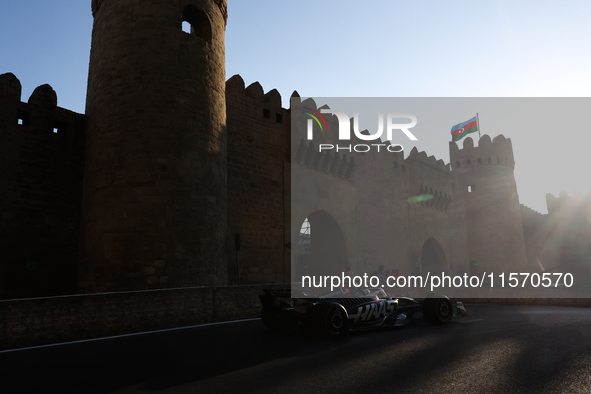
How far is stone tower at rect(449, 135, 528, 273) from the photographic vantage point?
32.2 meters

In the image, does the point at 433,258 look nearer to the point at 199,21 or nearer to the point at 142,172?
the point at 199,21

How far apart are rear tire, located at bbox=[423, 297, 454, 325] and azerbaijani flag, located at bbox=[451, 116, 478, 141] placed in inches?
1058

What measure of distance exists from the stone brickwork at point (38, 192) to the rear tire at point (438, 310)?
8.71 m

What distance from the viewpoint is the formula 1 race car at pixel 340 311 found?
5961 millimetres

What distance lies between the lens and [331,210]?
65.6ft

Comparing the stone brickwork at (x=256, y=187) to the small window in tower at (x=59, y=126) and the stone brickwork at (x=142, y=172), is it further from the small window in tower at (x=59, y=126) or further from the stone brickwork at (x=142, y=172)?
the small window in tower at (x=59, y=126)

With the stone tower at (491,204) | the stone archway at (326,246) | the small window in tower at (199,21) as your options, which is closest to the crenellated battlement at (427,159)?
the stone tower at (491,204)

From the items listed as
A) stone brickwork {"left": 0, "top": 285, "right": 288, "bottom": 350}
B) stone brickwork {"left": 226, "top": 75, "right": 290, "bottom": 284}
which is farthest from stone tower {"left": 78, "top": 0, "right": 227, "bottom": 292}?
stone brickwork {"left": 226, "top": 75, "right": 290, "bottom": 284}

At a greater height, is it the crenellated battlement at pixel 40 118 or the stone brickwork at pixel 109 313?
the crenellated battlement at pixel 40 118

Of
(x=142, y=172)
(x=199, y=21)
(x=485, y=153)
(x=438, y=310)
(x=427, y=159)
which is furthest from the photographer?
(x=485, y=153)

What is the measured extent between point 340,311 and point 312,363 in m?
1.70

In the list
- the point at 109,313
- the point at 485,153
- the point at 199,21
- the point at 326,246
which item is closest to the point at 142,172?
the point at 109,313

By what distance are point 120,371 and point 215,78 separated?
9.22 meters

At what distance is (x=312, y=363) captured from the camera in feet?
14.5
